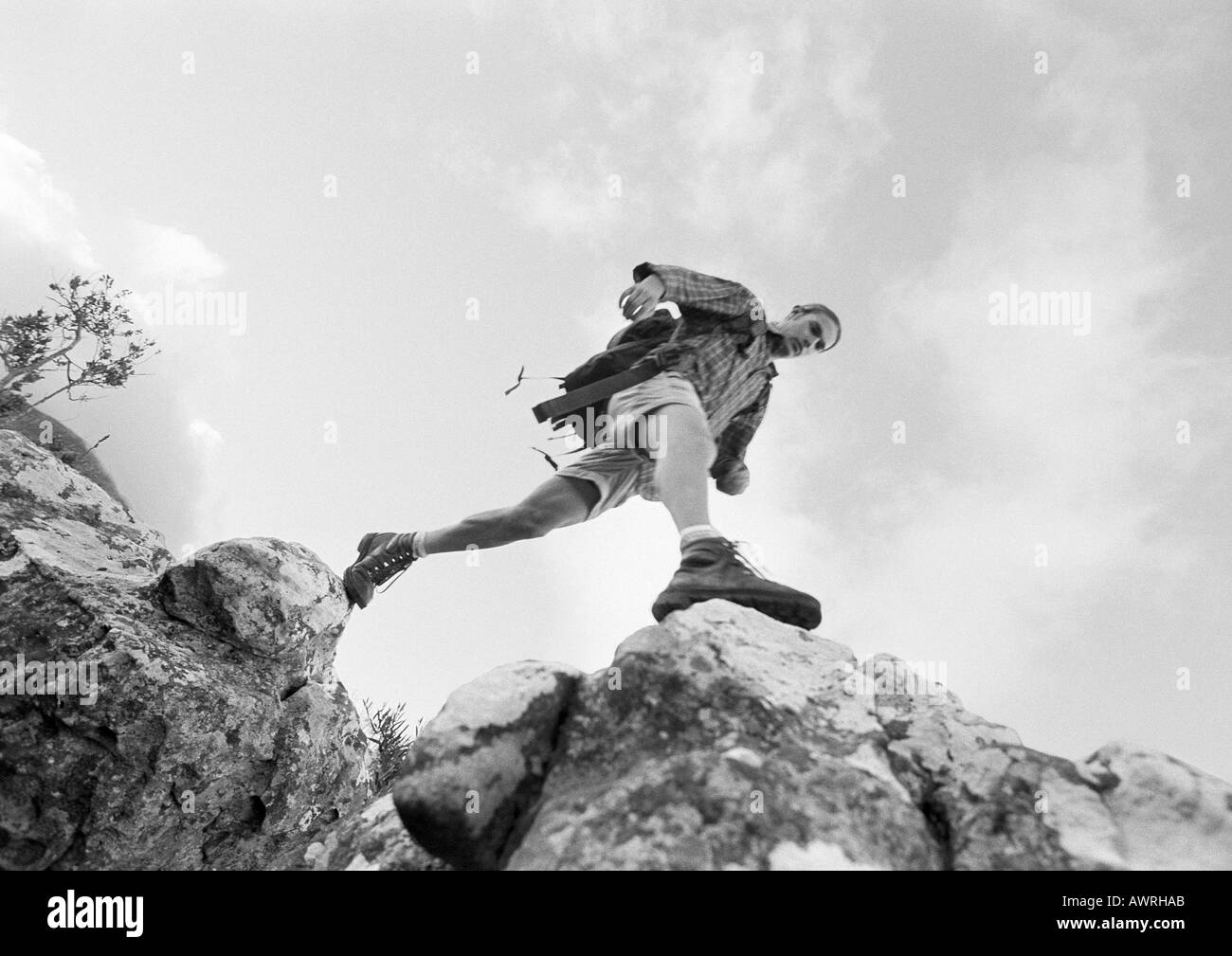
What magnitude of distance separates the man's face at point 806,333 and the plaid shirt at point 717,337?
93mm

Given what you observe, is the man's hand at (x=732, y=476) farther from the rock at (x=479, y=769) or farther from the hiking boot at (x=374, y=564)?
the rock at (x=479, y=769)

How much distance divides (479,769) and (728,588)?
3.67ft

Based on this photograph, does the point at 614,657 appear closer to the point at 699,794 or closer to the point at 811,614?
the point at 699,794

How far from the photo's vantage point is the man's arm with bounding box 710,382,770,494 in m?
3.86

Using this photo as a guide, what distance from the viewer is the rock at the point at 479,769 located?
169cm

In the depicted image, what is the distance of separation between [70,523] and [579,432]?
2.93 metres

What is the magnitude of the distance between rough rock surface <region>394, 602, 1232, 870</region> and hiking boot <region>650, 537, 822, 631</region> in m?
0.42

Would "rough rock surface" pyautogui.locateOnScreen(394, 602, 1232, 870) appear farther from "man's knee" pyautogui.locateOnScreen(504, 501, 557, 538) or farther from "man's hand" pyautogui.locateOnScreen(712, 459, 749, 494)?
"man's hand" pyautogui.locateOnScreen(712, 459, 749, 494)

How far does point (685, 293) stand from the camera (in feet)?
11.1

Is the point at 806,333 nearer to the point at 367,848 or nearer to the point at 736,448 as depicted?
the point at 736,448

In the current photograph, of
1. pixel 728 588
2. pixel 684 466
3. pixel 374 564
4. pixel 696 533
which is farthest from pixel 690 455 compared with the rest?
pixel 374 564

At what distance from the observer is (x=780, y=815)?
5.09ft

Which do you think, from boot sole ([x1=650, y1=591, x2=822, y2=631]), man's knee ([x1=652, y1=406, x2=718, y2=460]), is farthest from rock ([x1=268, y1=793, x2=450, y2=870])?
man's knee ([x1=652, y1=406, x2=718, y2=460])
